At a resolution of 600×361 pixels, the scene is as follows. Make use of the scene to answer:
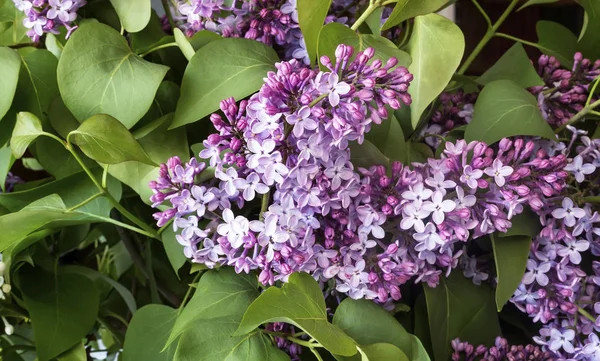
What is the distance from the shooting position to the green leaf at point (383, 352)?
1.20 ft

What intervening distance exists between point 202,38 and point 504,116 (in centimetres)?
20

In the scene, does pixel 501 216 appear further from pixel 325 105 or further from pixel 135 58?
pixel 135 58

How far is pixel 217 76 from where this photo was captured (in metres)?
0.41

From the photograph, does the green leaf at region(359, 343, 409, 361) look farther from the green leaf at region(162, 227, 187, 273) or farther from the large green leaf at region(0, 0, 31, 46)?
the large green leaf at region(0, 0, 31, 46)

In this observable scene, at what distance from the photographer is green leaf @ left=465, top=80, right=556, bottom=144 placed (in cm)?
A: 43

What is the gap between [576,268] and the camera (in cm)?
44

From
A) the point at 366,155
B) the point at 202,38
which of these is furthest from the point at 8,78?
the point at 366,155

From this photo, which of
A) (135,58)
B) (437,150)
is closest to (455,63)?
(437,150)

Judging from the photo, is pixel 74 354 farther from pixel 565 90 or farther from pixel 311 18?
pixel 565 90

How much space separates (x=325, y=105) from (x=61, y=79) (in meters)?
0.18

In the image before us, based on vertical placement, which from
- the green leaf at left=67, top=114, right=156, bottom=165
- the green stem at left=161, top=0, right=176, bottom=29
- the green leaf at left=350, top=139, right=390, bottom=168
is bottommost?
the green leaf at left=350, top=139, right=390, bottom=168

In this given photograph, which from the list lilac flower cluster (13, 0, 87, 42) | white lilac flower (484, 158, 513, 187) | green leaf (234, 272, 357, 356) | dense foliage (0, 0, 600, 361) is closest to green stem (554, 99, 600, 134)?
dense foliage (0, 0, 600, 361)

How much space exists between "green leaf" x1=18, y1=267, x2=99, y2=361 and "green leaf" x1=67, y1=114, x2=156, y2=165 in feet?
0.56

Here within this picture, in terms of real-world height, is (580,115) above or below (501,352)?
above
